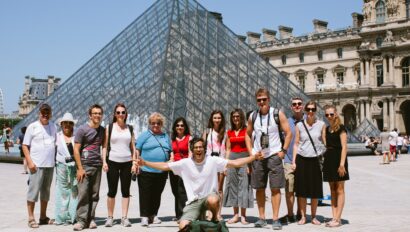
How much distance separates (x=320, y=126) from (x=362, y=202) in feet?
8.14

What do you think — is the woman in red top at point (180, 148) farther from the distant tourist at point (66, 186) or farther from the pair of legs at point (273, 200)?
the distant tourist at point (66, 186)

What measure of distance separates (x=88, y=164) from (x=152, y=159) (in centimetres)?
75

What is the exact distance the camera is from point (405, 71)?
4328 centimetres

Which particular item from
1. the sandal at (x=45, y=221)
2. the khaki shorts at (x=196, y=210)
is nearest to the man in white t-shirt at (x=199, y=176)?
the khaki shorts at (x=196, y=210)

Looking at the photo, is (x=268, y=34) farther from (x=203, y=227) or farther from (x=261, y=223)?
(x=203, y=227)

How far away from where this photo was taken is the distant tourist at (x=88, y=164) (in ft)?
20.2

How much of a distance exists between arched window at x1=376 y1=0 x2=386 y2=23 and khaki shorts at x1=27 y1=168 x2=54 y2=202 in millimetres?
41795

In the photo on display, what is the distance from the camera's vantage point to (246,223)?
6.39 metres

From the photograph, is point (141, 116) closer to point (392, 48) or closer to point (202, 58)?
point (202, 58)

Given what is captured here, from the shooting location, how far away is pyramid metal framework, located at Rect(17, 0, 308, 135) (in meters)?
16.2

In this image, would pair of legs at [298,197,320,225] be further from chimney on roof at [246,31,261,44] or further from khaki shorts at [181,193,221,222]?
chimney on roof at [246,31,261,44]

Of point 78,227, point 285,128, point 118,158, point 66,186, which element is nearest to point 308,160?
point 285,128

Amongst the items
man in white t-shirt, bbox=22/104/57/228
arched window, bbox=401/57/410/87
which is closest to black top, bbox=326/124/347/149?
man in white t-shirt, bbox=22/104/57/228

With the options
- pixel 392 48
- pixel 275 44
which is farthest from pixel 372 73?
pixel 275 44
